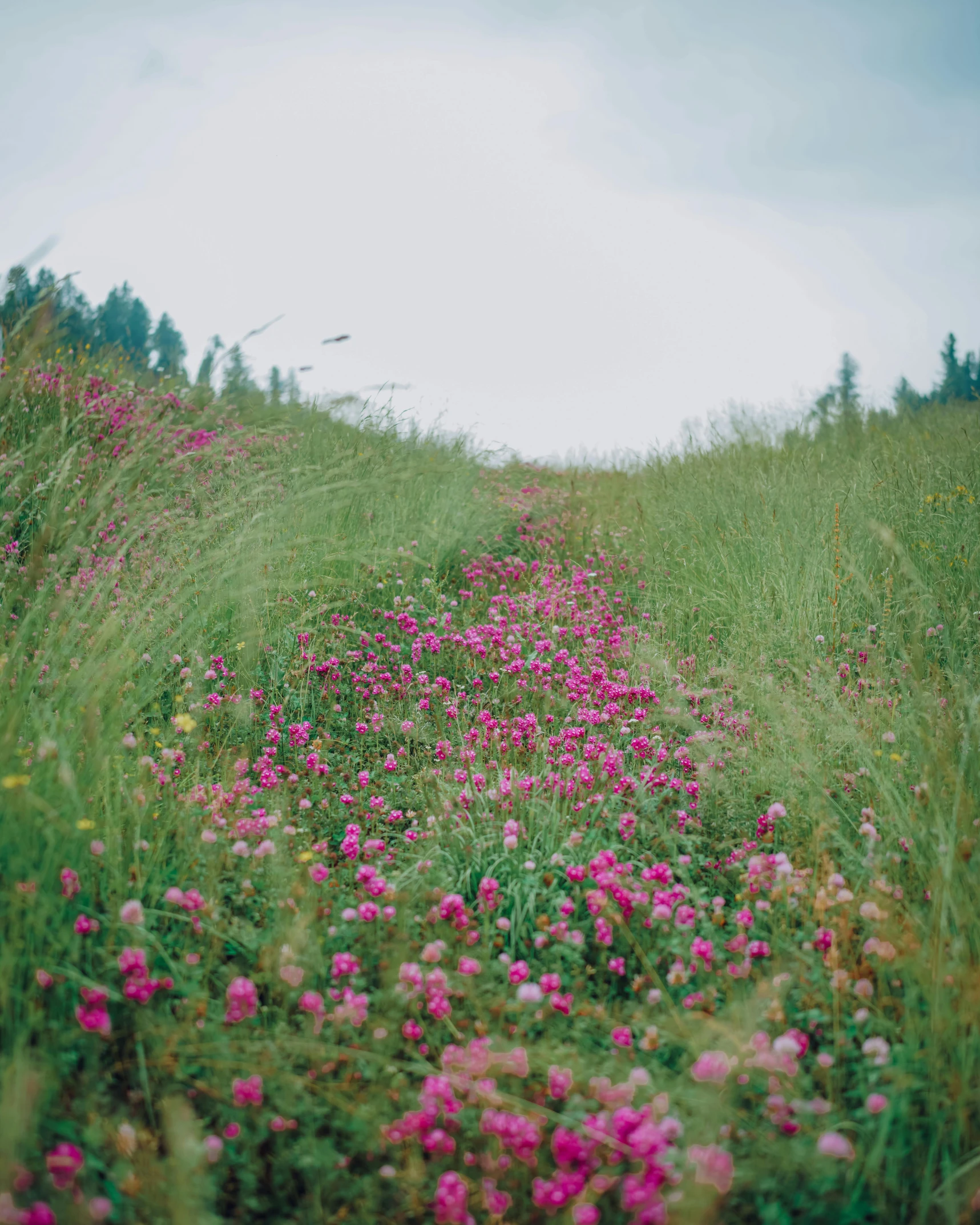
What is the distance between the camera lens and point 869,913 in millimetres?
1744

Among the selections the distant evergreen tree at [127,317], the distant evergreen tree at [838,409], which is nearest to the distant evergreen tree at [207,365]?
the distant evergreen tree at [838,409]

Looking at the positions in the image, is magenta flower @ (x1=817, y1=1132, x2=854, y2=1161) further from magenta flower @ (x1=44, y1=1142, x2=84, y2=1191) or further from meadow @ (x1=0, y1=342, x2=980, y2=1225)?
magenta flower @ (x1=44, y1=1142, x2=84, y2=1191)

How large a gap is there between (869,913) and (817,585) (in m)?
2.56

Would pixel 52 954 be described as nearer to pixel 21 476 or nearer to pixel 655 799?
pixel 21 476

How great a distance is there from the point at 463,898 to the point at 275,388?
2998 millimetres

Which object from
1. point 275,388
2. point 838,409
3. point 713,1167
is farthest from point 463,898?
point 838,409

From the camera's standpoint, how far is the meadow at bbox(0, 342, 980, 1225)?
1.31 metres

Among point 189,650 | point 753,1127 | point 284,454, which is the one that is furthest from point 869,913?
point 284,454

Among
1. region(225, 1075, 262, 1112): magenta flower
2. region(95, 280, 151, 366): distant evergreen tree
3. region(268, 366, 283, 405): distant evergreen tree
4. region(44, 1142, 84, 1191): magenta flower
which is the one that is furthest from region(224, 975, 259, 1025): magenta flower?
region(95, 280, 151, 366): distant evergreen tree

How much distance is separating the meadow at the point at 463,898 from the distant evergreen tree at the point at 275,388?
0.57m

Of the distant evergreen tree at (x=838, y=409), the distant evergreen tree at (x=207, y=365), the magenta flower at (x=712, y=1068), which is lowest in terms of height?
the magenta flower at (x=712, y=1068)

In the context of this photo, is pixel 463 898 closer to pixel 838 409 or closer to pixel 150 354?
pixel 838 409

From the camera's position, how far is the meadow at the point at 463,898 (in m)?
1.31

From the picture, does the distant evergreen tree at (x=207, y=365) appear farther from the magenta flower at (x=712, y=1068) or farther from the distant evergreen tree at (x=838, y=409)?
the distant evergreen tree at (x=838, y=409)
